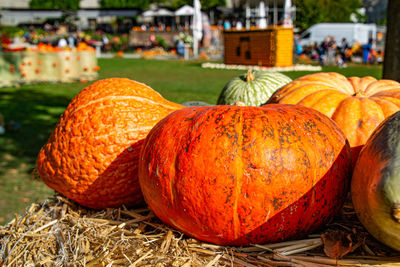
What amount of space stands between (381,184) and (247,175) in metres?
0.58

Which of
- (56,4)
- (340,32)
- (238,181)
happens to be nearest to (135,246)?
(238,181)

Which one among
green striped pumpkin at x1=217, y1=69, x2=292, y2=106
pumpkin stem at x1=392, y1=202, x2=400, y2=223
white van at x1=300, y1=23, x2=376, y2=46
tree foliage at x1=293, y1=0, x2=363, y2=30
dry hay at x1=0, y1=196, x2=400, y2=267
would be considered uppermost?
tree foliage at x1=293, y1=0, x2=363, y2=30

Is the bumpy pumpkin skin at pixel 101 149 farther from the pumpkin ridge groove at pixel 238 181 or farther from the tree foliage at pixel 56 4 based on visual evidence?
the tree foliage at pixel 56 4

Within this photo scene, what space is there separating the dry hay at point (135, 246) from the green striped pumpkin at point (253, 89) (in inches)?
67.9

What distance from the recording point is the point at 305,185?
188 cm

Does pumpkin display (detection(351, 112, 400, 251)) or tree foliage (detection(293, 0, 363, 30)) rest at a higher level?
tree foliage (detection(293, 0, 363, 30))

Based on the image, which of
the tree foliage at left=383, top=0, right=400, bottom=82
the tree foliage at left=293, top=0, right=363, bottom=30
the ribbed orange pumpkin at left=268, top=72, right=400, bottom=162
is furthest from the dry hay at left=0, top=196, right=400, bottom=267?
the tree foliage at left=293, top=0, right=363, bottom=30

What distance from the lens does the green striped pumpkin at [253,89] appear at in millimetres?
3840

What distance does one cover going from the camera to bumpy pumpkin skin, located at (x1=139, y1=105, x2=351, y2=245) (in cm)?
185

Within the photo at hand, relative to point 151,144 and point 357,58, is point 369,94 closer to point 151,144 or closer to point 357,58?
point 151,144

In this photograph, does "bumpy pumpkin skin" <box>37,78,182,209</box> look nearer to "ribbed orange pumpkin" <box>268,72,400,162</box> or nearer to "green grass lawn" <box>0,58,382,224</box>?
"ribbed orange pumpkin" <box>268,72,400,162</box>

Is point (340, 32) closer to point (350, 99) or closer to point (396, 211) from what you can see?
point (350, 99)

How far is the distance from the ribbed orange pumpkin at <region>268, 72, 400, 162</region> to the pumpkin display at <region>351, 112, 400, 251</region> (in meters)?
0.62

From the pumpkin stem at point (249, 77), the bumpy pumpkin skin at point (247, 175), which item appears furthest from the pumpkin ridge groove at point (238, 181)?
the pumpkin stem at point (249, 77)
